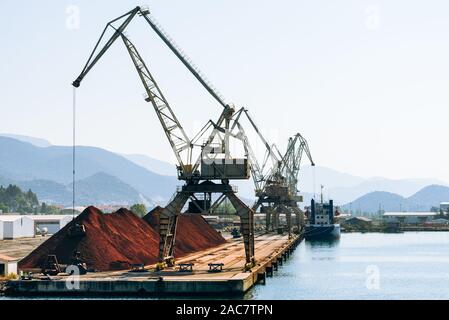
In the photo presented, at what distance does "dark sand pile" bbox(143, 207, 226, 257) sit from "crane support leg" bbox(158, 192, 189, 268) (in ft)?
60.4

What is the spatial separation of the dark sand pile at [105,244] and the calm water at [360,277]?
18.0 meters

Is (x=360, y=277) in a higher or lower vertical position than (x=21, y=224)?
lower

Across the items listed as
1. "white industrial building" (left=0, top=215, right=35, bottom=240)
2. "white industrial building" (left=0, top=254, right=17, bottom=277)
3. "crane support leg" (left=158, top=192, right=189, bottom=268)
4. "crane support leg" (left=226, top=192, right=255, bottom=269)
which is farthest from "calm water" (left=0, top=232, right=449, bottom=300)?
"white industrial building" (left=0, top=215, right=35, bottom=240)

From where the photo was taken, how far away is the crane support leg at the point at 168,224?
84.5 meters

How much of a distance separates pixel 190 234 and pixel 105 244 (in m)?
41.1

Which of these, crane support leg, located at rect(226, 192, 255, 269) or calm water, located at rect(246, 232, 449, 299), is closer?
calm water, located at rect(246, 232, 449, 299)

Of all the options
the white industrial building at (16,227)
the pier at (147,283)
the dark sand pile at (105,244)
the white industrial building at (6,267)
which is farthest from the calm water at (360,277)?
the white industrial building at (16,227)

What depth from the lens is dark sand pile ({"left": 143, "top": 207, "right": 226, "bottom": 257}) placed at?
115 m

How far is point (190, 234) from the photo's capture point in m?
127

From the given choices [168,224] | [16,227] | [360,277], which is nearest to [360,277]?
[360,277]

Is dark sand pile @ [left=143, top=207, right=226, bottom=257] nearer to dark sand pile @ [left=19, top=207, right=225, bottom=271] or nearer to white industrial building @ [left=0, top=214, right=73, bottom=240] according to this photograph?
dark sand pile @ [left=19, top=207, right=225, bottom=271]

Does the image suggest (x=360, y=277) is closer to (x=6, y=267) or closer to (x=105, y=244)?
(x=105, y=244)
